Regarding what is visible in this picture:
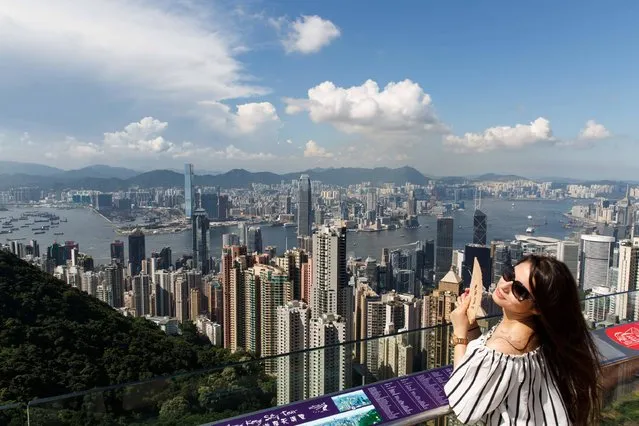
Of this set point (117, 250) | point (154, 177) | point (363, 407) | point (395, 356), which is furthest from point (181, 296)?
point (154, 177)

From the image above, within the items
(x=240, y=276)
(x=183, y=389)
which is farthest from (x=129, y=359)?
(x=240, y=276)

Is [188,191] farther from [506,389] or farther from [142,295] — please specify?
[506,389]

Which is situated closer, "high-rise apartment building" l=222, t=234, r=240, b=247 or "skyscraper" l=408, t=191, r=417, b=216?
"high-rise apartment building" l=222, t=234, r=240, b=247

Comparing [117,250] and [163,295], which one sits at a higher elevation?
[117,250]

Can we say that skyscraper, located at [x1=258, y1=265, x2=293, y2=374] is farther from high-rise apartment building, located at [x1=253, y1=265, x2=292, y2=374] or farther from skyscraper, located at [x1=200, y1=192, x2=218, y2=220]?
skyscraper, located at [x1=200, y1=192, x2=218, y2=220]

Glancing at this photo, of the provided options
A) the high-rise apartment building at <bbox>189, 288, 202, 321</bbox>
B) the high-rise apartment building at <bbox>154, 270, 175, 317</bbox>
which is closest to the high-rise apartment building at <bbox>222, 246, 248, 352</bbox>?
the high-rise apartment building at <bbox>189, 288, 202, 321</bbox>

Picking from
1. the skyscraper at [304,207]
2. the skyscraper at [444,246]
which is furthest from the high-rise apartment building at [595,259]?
the skyscraper at [304,207]
